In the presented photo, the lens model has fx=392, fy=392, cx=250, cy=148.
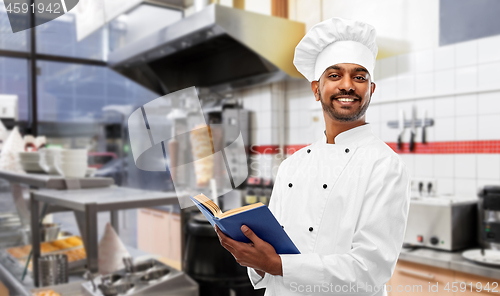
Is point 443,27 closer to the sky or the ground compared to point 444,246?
closer to the sky

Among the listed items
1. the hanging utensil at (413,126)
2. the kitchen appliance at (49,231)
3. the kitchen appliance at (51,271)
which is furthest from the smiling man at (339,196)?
the hanging utensil at (413,126)

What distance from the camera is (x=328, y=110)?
0.94 m

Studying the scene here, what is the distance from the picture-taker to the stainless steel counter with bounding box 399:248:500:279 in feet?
5.43

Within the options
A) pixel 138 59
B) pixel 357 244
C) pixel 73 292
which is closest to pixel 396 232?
pixel 357 244

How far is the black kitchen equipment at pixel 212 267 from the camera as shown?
221cm

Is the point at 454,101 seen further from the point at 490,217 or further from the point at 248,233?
the point at 248,233

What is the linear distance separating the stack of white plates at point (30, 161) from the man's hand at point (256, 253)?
4.98ft

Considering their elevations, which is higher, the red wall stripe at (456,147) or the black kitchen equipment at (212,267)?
the red wall stripe at (456,147)

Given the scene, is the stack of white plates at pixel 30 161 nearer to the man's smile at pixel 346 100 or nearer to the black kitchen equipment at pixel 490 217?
the man's smile at pixel 346 100

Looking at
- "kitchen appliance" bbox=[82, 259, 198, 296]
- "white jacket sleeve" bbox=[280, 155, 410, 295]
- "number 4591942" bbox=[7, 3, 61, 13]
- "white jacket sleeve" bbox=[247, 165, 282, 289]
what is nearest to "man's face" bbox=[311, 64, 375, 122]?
"white jacket sleeve" bbox=[280, 155, 410, 295]

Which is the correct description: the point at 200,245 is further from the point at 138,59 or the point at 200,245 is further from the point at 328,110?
the point at 138,59

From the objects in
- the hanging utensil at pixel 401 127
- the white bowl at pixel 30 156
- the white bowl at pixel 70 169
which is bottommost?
the white bowl at pixel 70 169

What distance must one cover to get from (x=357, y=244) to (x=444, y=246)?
1.35 meters

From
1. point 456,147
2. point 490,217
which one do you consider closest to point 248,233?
point 490,217
